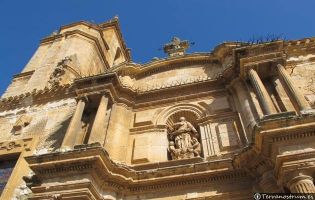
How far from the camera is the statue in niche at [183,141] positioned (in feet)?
33.1

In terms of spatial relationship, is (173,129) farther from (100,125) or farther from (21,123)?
(21,123)

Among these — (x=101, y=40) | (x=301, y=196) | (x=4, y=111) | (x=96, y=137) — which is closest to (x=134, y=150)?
(x=96, y=137)

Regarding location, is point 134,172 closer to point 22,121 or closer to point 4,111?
point 22,121

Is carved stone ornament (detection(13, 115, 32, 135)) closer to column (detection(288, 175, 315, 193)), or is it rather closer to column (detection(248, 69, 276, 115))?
column (detection(248, 69, 276, 115))

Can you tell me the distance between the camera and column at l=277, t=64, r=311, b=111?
899 cm

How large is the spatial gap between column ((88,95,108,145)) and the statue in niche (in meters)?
1.91

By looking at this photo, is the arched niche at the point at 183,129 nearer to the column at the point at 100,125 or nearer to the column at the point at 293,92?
the column at the point at 100,125

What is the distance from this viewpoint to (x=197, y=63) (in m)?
13.6

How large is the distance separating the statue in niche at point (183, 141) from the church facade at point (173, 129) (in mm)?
31

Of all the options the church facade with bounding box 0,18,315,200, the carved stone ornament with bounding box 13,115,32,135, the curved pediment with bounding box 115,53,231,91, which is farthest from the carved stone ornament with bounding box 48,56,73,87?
the curved pediment with bounding box 115,53,231,91

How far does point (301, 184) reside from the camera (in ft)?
22.5

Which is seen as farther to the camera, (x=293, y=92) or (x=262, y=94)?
(x=262, y=94)

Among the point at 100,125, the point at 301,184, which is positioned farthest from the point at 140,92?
the point at 301,184

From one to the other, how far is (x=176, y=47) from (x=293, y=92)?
6.65m
